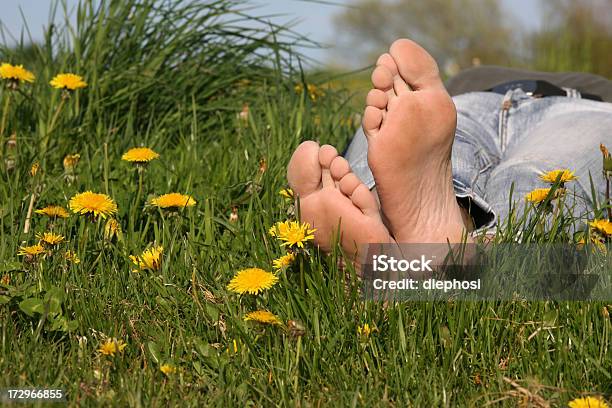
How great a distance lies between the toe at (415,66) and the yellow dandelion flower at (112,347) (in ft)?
2.44

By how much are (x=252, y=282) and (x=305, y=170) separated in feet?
0.99

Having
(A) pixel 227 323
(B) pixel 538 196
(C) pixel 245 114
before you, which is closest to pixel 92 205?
(A) pixel 227 323

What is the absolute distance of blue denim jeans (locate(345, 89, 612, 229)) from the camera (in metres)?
1.85

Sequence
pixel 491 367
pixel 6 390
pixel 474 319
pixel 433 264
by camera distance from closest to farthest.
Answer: pixel 6 390
pixel 491 367
pixel 474 319
pixel 433 264

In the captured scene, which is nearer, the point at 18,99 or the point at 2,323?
the point at 2,323

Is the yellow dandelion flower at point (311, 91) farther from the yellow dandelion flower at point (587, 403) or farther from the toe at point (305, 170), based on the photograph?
the yellow dandelion flower at point (587, 403)

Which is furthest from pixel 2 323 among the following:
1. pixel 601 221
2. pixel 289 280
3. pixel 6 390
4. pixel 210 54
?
pixel 210 54

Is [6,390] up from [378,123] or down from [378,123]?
down

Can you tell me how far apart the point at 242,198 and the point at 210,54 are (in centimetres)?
99

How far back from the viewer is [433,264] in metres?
1.56

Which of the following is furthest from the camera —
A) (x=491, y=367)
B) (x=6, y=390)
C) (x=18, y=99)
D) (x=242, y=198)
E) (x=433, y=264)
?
(x=18, y=99)

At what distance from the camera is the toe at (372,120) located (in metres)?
1.59

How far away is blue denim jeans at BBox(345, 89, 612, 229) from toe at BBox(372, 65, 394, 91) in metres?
0.31

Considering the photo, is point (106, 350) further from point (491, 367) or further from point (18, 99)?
point (18, 99)
